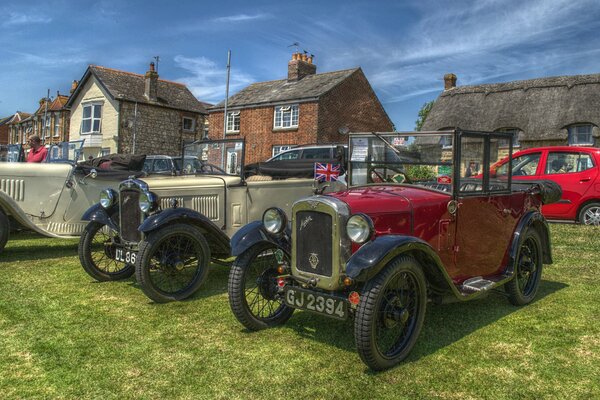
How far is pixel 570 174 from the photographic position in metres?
9.61

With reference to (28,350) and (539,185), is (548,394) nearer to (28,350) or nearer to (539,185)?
(539,185)

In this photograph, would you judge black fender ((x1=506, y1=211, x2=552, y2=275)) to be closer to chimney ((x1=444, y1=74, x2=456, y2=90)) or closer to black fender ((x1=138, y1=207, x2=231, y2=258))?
black fender ((x1=138, y1=207, x2=231, y2=258))

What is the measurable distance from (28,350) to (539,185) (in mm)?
5255

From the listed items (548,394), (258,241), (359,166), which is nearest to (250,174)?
(359,166)

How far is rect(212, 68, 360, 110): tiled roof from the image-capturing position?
26.1m

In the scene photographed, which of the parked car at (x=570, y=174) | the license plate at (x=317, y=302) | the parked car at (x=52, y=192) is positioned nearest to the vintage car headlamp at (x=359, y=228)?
the license plate at (x=317, y=302)

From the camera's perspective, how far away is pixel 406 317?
356cm

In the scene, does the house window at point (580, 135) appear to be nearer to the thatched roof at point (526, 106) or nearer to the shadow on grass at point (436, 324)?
the thatched roof at point (526, 106)

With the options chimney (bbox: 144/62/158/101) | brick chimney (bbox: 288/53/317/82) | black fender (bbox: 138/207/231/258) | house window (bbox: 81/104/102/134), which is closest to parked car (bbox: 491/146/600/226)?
black fender (bbox: 138/207/231/258)

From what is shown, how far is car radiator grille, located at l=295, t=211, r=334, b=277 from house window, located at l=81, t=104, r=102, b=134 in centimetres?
2979

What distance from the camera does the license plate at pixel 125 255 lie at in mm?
5387

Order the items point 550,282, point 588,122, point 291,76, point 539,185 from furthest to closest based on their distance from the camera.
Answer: point 291,76 → point 588,122 → point 550,282 → point 539,185

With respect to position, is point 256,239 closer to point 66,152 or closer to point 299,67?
point 66,152

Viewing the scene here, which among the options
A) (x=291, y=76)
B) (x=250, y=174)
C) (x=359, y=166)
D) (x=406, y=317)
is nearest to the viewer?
(x=406, y=317)
